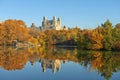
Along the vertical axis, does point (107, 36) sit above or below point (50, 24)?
below

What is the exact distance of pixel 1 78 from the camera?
53.8 ft

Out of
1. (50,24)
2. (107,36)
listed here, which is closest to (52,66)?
(107,36)

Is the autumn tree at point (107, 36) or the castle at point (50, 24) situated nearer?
the autumn tree at point (107, 36)

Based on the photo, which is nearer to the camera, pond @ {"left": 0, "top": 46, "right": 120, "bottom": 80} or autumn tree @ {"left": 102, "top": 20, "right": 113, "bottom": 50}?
pond @ {"left": 0, "top": 46, "right": 120, "bottom": 80}

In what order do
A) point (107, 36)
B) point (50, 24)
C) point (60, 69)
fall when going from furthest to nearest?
point (50, 24) → point (107, 36) → point (60, 69)

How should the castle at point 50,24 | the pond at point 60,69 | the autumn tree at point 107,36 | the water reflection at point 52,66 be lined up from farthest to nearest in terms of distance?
the castle at point 50,24 < the autumn tree at point 107,36 < the water reflection at point 52,66 < the pond at point 60,69

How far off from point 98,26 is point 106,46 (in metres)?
6.00

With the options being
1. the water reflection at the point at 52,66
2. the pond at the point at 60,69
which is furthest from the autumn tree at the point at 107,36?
the water reflection at the point at 52,66

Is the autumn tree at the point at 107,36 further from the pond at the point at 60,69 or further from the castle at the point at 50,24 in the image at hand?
the castle at the point at 50,24

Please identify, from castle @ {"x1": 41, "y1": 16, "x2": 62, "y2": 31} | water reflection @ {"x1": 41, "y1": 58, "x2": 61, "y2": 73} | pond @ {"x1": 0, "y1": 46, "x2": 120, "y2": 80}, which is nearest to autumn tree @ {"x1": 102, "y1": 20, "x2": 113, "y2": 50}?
pond @ {"x1": 0, "y1": 46, "x2": 120, "y2": 80}

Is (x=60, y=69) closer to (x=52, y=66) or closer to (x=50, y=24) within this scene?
(x=52, y=66)

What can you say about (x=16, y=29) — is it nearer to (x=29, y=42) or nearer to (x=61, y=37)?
(x=29, y=42)

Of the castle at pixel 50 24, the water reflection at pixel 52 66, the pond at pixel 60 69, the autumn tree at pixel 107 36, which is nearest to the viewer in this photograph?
the pond at pixel 60 69

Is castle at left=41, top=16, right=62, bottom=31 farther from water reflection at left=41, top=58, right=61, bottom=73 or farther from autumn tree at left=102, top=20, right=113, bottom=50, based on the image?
water reflection at left=41, top=58, right=61, bottom=73
